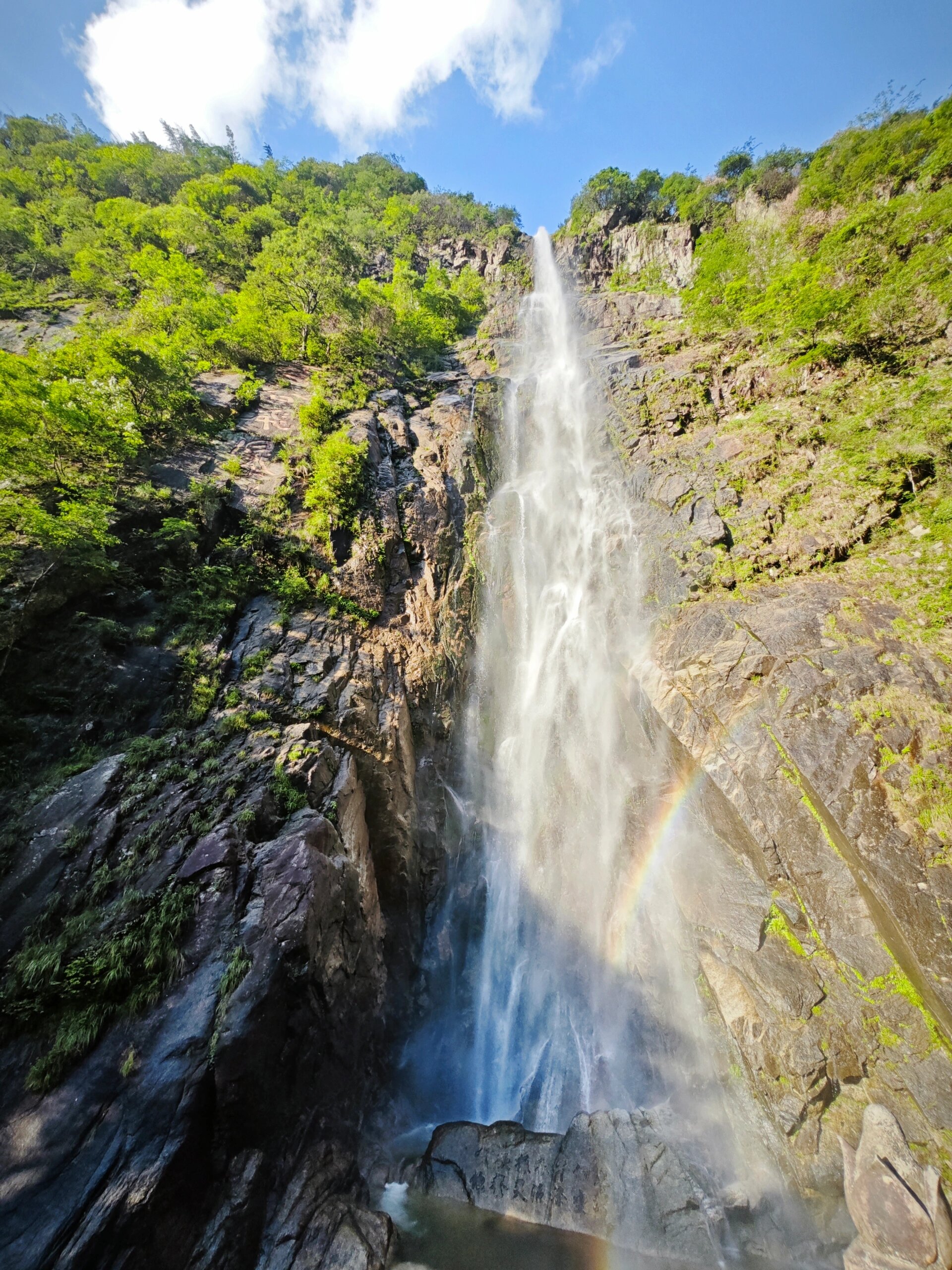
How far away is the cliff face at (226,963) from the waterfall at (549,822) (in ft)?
5.69

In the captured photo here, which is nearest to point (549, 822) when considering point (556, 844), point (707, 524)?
point (556, 844)

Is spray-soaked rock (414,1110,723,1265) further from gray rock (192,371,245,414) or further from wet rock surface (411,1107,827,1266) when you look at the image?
gray rock (192,371,245,414)

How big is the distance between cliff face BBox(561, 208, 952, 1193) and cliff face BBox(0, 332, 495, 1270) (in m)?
7.32

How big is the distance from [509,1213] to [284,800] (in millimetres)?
8179

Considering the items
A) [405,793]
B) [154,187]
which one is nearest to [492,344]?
[405,793]

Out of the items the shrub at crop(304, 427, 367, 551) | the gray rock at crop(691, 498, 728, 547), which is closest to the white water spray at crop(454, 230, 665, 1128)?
the gray rock at crop(691, 498, 728, 547)

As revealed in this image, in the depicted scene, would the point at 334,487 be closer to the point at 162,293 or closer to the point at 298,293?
the point at 298,293

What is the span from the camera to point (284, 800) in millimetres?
8727

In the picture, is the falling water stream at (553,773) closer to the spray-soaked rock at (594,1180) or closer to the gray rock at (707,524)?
the spray-soaked rock at (594,1180)

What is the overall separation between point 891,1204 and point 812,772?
6.18m

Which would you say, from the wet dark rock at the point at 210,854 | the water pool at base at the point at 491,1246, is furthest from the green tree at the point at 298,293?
the water pool at base at the point at 491,1246

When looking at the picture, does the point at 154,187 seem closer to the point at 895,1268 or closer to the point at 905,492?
the point at 905,492

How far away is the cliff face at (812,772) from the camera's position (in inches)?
292

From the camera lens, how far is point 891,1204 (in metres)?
6.59
